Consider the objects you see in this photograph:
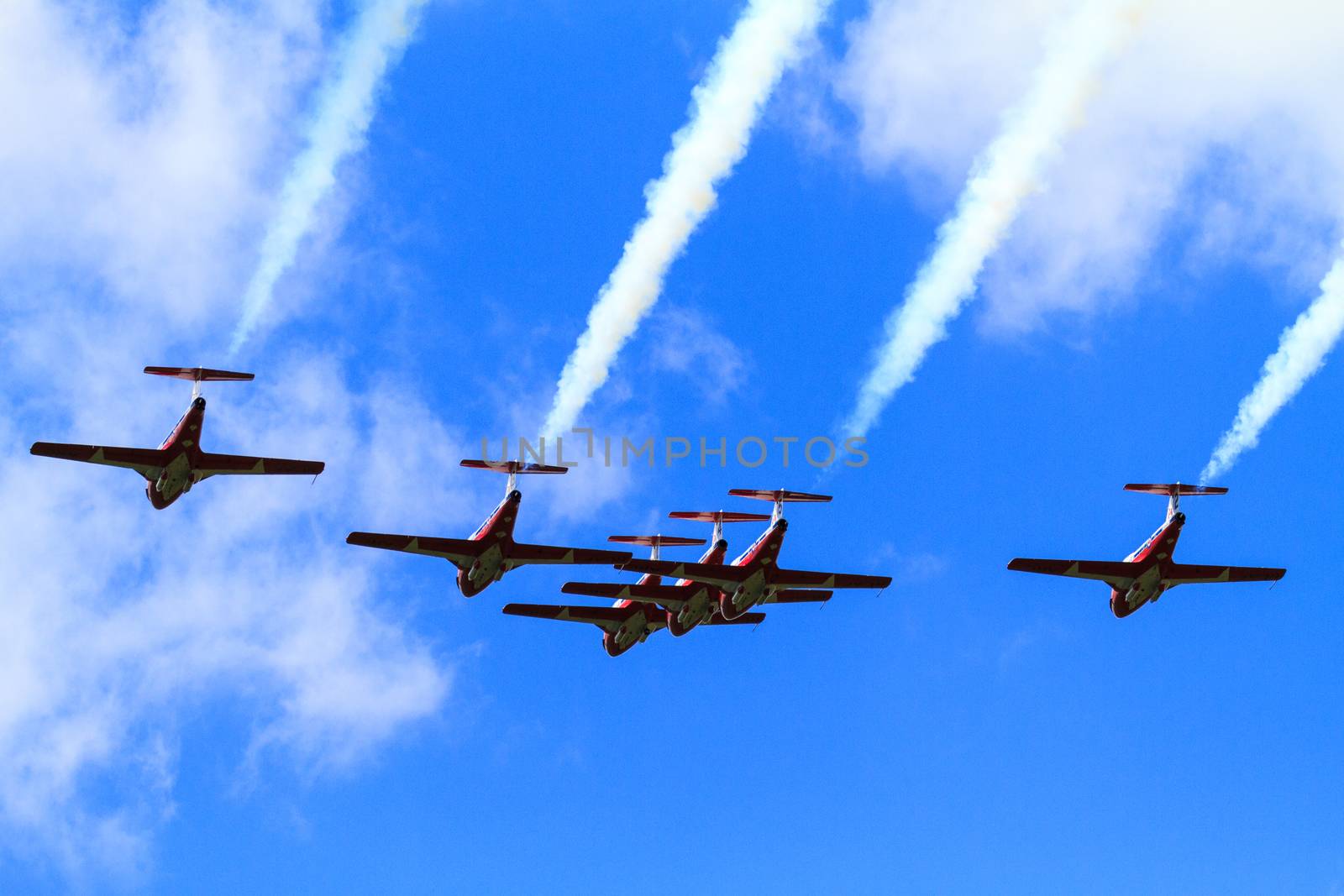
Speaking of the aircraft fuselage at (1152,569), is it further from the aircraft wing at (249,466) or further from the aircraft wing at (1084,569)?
the aircraft wing at (249,466)

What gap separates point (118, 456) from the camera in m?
86.1

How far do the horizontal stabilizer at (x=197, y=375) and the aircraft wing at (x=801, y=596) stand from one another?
27.2 metres

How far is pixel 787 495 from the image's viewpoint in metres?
90.3

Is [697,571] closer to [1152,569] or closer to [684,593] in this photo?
[684,593]

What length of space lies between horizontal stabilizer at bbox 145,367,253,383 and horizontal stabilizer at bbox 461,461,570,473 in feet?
32.1

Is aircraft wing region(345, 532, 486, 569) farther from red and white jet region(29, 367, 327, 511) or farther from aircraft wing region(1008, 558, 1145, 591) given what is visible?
aircraft wing region(1008, 558, 1145, 591)

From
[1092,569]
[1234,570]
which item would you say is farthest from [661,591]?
[1234,570]

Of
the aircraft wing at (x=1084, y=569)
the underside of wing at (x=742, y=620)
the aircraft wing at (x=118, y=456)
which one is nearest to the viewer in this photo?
the aircraft wing at (x=118, y=456)

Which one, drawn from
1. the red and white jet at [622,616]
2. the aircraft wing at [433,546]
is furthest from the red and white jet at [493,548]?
the red and white jet at [622,616]

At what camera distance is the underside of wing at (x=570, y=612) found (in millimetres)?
102125

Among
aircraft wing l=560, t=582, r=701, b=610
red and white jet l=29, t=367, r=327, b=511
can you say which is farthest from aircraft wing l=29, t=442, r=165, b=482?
aircraft wing l=560, t=582, r=701, b=610

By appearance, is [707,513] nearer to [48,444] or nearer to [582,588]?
[582,588]

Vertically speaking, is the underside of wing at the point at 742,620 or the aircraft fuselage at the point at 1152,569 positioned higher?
the underside of wing at the point at 742,620

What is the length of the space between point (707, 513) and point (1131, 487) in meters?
19.9
